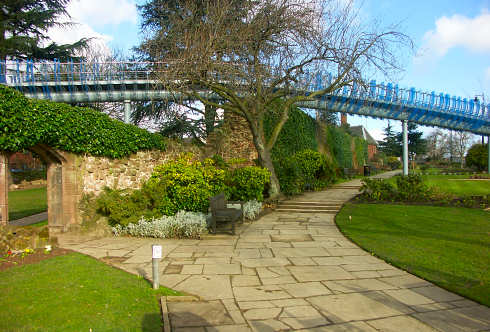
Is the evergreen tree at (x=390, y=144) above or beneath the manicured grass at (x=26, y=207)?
above

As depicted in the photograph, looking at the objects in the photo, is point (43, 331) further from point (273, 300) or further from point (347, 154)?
point (347, 154)

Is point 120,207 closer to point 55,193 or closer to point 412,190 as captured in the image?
point 55,193

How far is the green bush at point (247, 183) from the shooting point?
11266 millimetres

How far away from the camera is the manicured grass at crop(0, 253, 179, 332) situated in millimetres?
3217

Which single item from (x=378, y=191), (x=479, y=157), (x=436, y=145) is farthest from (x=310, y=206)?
(x=436, y=145)

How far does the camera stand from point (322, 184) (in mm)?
16703

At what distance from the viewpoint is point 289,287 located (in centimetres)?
449

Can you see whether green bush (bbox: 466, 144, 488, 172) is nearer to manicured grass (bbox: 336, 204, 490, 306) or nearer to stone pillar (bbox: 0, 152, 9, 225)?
manicured grass (bbox: 336, 204, 490, 306)

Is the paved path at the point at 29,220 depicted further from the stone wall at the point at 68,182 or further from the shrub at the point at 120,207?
the shrub at the point at 120,207

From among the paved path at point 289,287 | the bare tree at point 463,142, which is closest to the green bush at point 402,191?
the paved path at point 289,287

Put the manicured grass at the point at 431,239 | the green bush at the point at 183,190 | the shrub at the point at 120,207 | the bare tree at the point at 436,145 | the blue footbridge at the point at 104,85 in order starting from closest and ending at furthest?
the manicured grass at the point at 431,239 → the shrub at the point at 120,207 → the green bush at the point at 183,190 → the blue footbridge at the point at 104,85 → the bare tree at the point at 436,145

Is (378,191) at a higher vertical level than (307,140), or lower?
lower

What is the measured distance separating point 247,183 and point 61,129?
19.5 ft

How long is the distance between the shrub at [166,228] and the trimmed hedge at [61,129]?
103 inches
